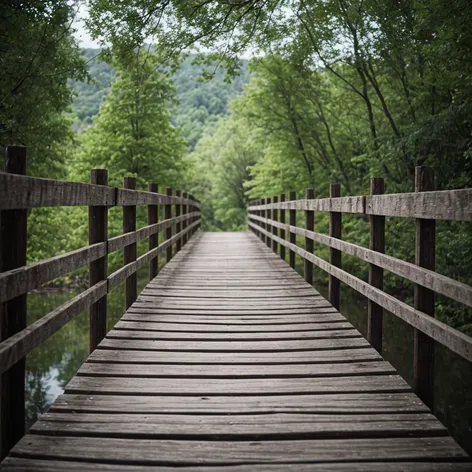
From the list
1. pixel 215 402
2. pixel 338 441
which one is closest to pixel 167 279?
pixel 215 402

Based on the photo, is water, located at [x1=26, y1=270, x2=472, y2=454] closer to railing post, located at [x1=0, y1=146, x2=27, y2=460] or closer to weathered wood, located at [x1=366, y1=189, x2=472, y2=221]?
weathered wood, located at [x1=366, y1=189, x2=472, y2=221]

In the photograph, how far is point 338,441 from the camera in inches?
100

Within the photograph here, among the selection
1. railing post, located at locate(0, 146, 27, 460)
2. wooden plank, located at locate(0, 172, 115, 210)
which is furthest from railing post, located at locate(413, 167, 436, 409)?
railing post, located at locate(0, 146, 27, 460)

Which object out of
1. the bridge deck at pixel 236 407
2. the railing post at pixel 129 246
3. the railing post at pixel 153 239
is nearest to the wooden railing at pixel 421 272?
the bridge deck at pixel 236 407

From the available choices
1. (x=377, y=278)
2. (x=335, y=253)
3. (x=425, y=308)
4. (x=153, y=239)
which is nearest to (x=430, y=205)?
(x=425, y=308)

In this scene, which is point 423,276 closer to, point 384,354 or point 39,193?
point 39,193

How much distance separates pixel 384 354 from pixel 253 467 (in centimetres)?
727

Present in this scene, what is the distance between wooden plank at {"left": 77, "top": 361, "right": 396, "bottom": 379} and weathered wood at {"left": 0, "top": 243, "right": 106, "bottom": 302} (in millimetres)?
738

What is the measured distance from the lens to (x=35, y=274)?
266 centimetres

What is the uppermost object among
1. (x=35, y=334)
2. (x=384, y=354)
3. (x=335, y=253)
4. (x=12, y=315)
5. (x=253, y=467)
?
(x=335, y=253)

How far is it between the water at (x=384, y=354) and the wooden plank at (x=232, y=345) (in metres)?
3.37

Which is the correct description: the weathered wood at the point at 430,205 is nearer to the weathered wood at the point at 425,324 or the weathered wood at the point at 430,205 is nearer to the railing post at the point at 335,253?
the weathered wood at the point at 425,324

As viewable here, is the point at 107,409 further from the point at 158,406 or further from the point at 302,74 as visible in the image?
the point at 302,74

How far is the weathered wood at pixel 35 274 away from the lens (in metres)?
2.32
